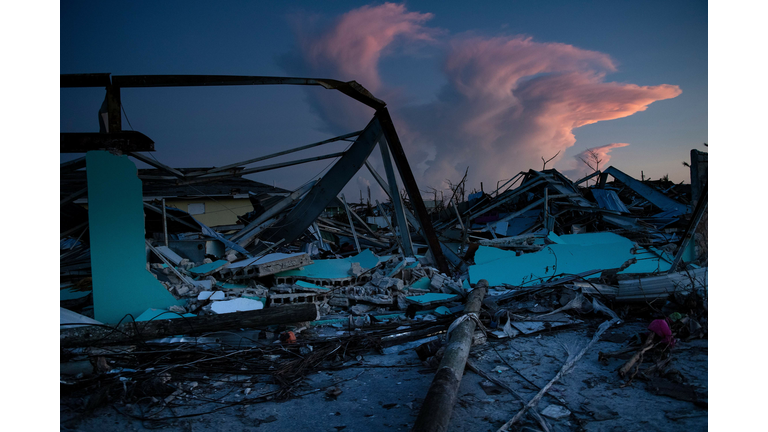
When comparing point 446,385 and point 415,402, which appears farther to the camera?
point 415,402

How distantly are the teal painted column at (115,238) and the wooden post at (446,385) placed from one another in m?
4.15

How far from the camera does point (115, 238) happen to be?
5117 mm

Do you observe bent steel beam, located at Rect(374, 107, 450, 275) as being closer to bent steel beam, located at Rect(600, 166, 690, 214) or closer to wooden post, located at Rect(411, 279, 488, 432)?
wooden post, located at Rect(411, 279, 488, 432)

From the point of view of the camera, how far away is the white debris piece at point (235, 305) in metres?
5.54

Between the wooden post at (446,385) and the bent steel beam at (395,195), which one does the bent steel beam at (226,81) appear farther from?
the wooden post at (446,385)

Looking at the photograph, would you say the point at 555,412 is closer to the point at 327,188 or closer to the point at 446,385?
the point at 446,385

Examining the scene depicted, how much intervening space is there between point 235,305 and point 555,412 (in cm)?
442

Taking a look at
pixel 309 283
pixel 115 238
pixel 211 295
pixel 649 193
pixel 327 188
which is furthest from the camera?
pixel 649 193

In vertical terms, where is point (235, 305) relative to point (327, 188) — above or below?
below

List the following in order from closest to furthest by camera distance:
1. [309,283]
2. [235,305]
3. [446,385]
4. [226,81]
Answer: [446,385], [235,305], [226,81], [309,283]

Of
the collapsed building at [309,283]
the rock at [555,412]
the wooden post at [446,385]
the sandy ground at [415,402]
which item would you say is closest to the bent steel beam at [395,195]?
the collapsed building at [309,283]

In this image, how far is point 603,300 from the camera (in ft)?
18.2

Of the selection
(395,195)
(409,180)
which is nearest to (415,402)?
(409,180)
